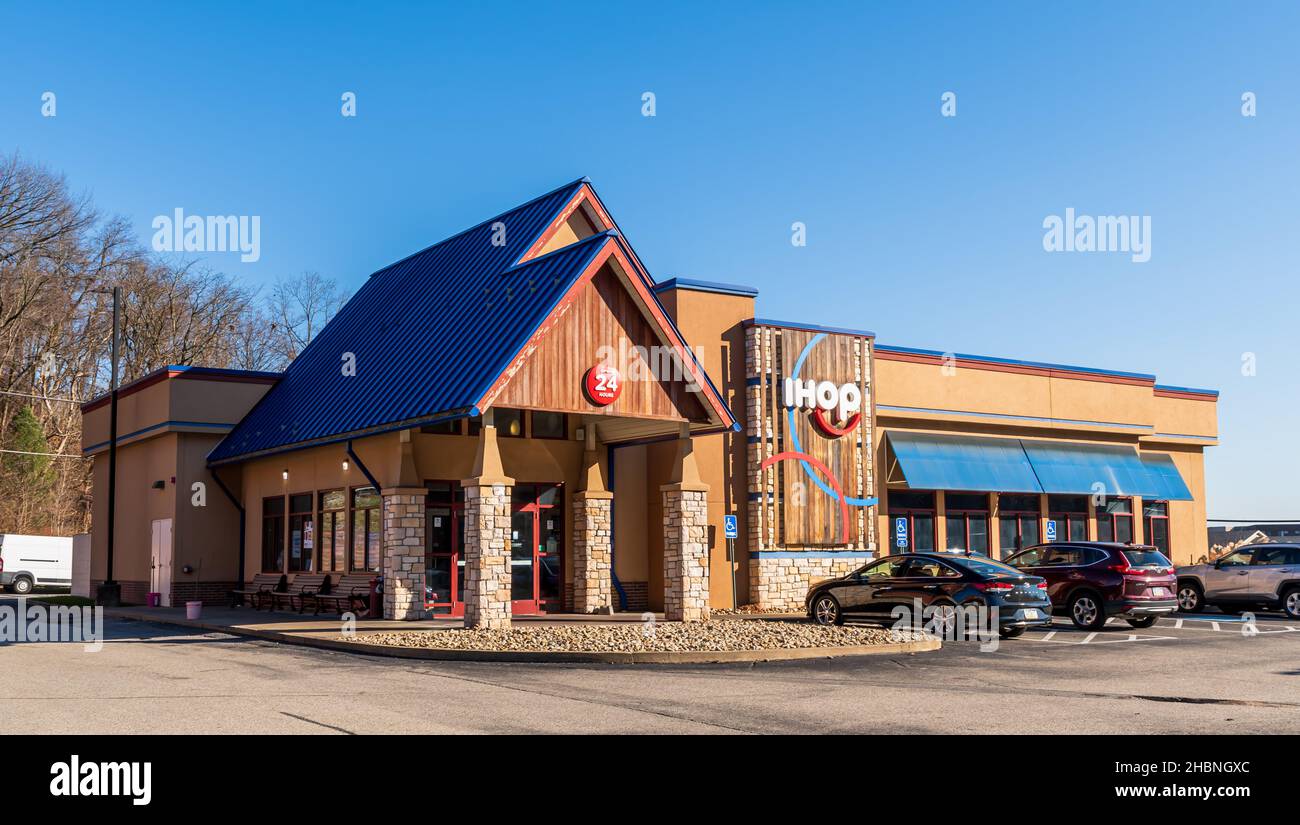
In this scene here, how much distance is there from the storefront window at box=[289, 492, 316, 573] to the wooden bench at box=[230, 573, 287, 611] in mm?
526

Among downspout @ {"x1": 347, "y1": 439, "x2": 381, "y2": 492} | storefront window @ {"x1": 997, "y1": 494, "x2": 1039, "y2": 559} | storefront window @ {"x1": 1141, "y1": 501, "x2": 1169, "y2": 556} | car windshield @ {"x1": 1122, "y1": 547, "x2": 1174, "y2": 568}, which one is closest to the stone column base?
downspout @ {"x1": 347, "y1": 439, "x2": 381, "y2": 492}

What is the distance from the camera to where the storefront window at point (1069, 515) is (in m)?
36.4

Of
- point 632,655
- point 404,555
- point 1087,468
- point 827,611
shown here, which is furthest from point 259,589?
point 1087,468

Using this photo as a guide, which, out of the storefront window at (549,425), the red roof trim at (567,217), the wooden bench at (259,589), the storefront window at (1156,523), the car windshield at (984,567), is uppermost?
the red roof trim at (567,217)

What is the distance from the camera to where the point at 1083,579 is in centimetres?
2286

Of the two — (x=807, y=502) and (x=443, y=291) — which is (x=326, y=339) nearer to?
(x=443, y=291)

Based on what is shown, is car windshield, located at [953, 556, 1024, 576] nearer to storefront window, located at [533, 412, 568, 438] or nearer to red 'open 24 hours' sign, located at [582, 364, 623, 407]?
red 'open 24 hours' sign, located at [582, 364, 623, 407]

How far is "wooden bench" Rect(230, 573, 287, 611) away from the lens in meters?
28.7

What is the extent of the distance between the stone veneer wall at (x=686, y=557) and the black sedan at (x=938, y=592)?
238 cm

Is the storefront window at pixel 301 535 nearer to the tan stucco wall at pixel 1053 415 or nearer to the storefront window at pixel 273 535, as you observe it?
the storefront window at pixel 273 535

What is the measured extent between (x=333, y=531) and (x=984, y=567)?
1461 cm

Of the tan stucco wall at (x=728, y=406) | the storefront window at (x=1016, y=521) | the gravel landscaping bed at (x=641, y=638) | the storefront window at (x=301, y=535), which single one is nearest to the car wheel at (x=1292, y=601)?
the storefront window at (x=1016, y=521)
